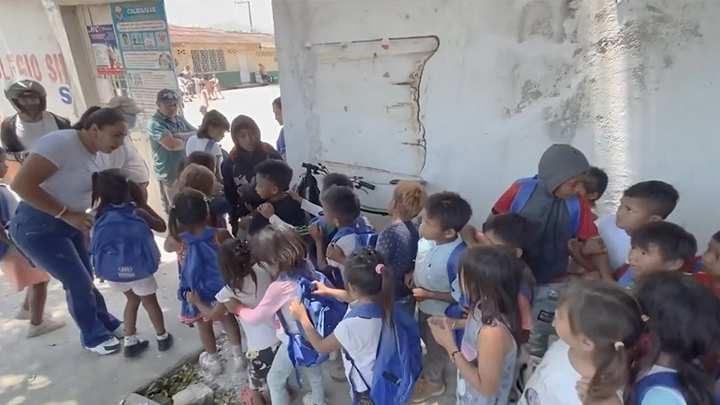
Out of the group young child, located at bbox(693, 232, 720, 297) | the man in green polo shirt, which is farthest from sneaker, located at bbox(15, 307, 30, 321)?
young child, located at bbox(693, 232, 720, 297)

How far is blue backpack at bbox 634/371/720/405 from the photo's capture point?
1308mm

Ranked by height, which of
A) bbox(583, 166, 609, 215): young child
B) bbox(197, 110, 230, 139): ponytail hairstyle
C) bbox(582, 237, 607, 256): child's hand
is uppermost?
bbox(197, 110, 230, 139): ponytail hairstyle

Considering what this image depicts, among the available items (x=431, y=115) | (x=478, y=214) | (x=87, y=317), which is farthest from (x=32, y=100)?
(x=478, y=214)

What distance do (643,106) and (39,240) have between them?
3467 mm

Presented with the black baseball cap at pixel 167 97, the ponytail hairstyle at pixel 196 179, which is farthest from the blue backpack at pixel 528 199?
the black baseball cap at pixel 167 97

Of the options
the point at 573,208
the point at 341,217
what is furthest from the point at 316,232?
the point at 573,208

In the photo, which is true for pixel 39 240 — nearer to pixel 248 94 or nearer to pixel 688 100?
pixel 688 100

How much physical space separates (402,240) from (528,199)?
2.04 ft

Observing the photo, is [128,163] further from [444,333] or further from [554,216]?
[554,216]

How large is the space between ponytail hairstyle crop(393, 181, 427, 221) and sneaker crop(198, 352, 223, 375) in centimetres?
145

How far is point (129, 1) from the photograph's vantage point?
4.70 metres

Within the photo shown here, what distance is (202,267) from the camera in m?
2.54

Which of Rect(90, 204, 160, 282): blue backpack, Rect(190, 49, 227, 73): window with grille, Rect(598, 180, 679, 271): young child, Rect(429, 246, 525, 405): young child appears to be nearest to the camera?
Rect(429, 246, 525, 405): young child

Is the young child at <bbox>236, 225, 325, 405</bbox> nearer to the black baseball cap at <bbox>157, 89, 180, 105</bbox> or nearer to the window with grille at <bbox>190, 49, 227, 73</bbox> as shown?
the black baseball cap at <bbox>157, 89, 180, 105</bbox>
